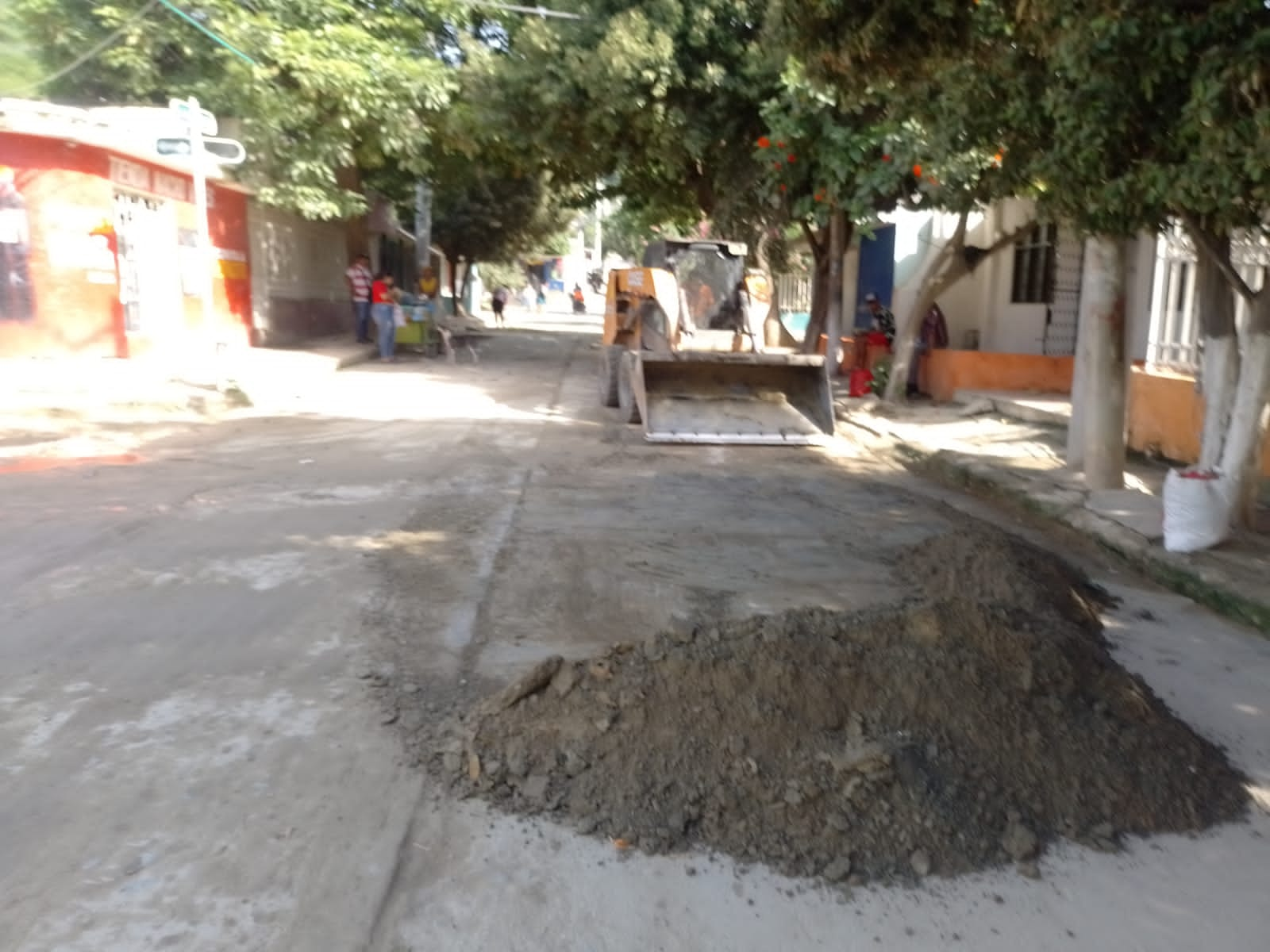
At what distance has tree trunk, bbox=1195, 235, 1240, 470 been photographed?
24.1 ft

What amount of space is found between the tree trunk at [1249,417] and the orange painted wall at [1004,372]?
7.96 meters

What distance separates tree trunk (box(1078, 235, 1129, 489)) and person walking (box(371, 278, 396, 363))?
14.7 meters

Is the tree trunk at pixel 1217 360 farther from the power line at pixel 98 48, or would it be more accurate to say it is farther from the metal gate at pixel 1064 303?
the power line at pixel 98 48

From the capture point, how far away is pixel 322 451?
10352 millimetres

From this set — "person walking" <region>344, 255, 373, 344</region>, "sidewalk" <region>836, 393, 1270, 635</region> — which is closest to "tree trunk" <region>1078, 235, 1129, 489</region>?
"sidewalk" <region>836, 393, 1270, 635</region>

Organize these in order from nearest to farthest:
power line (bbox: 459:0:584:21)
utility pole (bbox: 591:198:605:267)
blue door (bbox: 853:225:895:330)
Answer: power line (bbox: 459:0:584:21) < blue door (bbox: 853:225:895:330) < utility pole (bbox: 591:198:605:267)

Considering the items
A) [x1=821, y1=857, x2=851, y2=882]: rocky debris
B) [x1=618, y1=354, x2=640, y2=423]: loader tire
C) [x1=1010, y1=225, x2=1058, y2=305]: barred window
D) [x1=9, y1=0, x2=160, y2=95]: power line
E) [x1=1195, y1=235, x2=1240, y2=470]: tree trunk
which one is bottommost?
[x1=821, y1=857, x2=851, y2=882]: rocky debris

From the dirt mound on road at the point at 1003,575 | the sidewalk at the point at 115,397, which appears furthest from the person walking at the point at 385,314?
the dirt mound on road at the point at 1003,575

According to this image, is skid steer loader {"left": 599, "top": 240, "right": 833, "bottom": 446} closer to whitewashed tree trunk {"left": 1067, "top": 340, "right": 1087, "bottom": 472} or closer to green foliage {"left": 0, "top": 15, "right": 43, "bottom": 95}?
whitewashed tree trunk {"left": 1067, "top": 340, "right": 1087, "bottom": 472}

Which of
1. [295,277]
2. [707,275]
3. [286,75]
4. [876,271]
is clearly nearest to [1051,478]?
[707,275]

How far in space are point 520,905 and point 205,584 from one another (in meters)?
3.55

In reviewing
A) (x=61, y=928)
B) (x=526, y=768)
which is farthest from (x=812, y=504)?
(x=61, y=928)

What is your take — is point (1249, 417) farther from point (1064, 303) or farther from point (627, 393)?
point (1064, 303)

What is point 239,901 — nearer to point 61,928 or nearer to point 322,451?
Result: point 61,928
